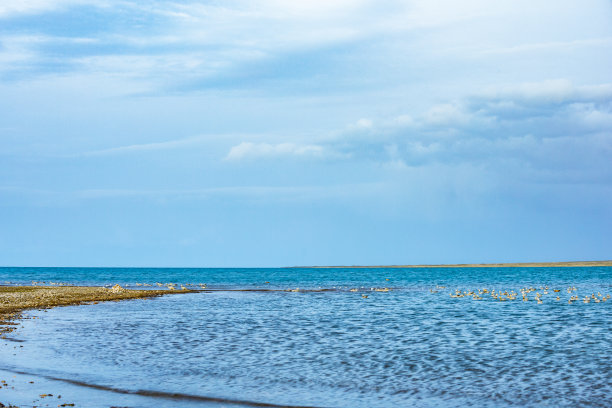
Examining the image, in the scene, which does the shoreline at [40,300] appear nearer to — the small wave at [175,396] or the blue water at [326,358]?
the blue water at [326,358]

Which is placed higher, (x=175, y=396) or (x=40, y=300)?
(x=175, y=396)

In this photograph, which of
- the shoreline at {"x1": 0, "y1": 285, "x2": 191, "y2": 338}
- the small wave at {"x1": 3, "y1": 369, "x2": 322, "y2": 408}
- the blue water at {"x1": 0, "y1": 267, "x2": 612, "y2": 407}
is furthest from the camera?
the shoreline at {"x1": 0, "y1": 285, "x2": 191, "y2": 338}

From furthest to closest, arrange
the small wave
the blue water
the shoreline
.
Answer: the shoreline < the blue water < the small wave

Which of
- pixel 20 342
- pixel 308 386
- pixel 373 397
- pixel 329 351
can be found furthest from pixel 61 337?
pixel 373 397

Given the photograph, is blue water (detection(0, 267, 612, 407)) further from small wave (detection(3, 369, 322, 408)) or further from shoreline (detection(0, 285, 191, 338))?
shoreline (detection(0, 285, 191, 338))

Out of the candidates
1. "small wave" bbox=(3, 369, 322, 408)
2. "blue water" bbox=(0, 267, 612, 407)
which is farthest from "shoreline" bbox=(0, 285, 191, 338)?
Answer: "small wave" bbox=(3, 369, 322, 408)

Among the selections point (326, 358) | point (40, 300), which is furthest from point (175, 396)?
point (40, 300)

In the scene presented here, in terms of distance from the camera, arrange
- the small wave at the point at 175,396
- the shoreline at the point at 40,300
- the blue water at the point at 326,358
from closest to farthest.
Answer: the small wave at the point at 175,396 < the blue water at the point at 326,358 < the shoreline at the point at 40,300

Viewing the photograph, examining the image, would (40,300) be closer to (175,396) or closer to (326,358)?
(326,358)

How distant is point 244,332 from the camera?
3550 centimetres

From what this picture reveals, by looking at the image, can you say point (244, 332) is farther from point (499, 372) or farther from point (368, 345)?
point (499, 372)

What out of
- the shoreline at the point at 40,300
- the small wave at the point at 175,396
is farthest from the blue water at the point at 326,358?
the shoreline at the point at 40,300

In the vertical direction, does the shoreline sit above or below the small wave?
below

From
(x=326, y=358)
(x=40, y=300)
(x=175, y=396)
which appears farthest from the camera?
(x=40, y=300)
